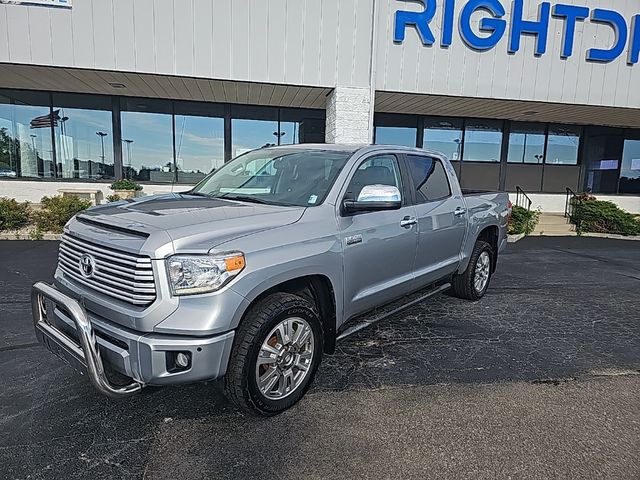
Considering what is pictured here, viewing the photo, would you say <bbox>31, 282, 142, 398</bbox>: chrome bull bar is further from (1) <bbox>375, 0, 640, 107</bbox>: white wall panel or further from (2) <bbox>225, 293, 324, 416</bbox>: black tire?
(1) <bbox>375, 0, 640, 107</bbox>: white wall panel

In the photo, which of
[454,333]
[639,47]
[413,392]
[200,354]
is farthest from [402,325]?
[639,47]

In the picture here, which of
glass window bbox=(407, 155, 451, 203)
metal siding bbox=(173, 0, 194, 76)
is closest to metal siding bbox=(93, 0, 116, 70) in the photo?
metal siding bbox=(173, 0, 194, 76)

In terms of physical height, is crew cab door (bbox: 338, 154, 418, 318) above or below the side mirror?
below

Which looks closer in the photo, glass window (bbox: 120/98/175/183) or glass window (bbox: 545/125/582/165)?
glass window (bbox: 120/98/175/183)

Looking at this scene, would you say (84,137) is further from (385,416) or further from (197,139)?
(385,416)

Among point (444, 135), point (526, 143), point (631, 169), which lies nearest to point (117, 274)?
point (444, 135)

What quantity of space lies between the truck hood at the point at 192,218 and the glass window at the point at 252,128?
455 inches

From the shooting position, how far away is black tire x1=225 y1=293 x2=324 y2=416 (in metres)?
2.68

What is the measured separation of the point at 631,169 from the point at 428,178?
58.9 ft

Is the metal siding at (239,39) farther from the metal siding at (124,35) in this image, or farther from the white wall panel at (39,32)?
the white wall panel at (39,32)

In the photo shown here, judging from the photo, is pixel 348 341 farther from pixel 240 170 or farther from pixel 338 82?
pixel 338 82

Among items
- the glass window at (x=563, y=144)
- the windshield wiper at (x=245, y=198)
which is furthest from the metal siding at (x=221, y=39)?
the glass window at (x=563, y=144)

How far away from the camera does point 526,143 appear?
55.9 feet

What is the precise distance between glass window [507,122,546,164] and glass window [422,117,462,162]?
2112mm
